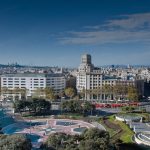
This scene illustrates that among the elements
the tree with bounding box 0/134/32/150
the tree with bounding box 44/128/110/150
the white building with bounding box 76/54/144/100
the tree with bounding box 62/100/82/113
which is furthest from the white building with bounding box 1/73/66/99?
the tree with bounding box 0/134/32/150

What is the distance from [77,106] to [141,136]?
19.6 metres

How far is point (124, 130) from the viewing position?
3941cm

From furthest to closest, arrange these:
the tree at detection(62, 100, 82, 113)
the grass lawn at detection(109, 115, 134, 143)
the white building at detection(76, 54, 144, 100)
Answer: the white building at detection(76, 54, 144, 100) < the tree at detection(62, 100, 82, 113) < the grass lawn at detection(109, 115, 134, 143)

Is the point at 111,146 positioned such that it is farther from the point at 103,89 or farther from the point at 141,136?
the point at 103,89

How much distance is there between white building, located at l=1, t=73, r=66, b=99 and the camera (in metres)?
78.2

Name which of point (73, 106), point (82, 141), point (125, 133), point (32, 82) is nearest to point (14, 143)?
point (82, 141)

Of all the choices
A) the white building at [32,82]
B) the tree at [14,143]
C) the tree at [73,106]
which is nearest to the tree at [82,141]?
the tree at [14,143]

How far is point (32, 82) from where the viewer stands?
78.7 m

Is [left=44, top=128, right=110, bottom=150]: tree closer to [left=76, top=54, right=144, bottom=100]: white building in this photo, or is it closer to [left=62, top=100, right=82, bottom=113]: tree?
[left=62, top=100, right=82, bottom=113]: tree

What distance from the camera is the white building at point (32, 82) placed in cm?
7819

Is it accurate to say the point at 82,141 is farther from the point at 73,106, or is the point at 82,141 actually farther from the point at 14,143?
the point at 73,106

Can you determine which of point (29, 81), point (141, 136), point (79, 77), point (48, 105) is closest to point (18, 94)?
point (29, 81)

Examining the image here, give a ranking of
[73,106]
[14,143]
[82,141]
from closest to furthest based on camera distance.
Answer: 1. [14,143]
2. [82,141]
3. [73,106]

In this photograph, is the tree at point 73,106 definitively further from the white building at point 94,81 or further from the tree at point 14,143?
the tree at point 14,143
